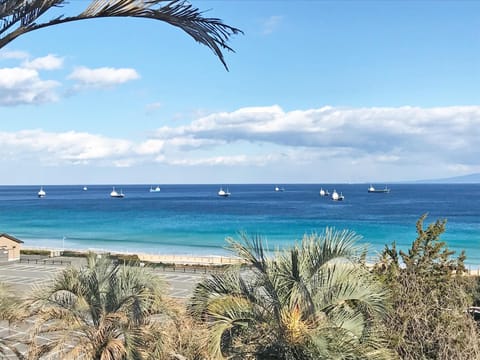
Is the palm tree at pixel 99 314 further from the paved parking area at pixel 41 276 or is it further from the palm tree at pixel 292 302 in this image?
the paved parking area at pixel 41 276

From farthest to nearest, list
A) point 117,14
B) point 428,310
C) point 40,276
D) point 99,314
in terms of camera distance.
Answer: point 40,276
point 428,310
point 99,314
point 117,14

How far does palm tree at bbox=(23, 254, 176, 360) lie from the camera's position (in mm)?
8102

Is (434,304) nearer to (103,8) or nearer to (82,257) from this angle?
(103,8)

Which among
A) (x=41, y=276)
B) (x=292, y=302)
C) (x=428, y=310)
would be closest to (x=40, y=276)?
(x=41, y=276)

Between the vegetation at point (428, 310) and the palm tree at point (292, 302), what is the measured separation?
7.55 feet

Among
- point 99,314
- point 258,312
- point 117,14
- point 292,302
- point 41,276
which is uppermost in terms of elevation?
point 117,14

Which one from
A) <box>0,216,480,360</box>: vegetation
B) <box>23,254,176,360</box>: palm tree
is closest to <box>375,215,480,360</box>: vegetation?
<box>0,216,480,360</box>: vegetation

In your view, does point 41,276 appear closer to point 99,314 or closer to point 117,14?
point 99,314

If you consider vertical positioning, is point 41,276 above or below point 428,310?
below

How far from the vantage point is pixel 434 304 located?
1056 cm

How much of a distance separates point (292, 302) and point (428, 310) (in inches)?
202

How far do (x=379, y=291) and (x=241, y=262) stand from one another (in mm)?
2115

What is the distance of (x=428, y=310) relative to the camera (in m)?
10.5

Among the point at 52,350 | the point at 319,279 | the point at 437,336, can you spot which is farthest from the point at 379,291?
the point at 52,350
